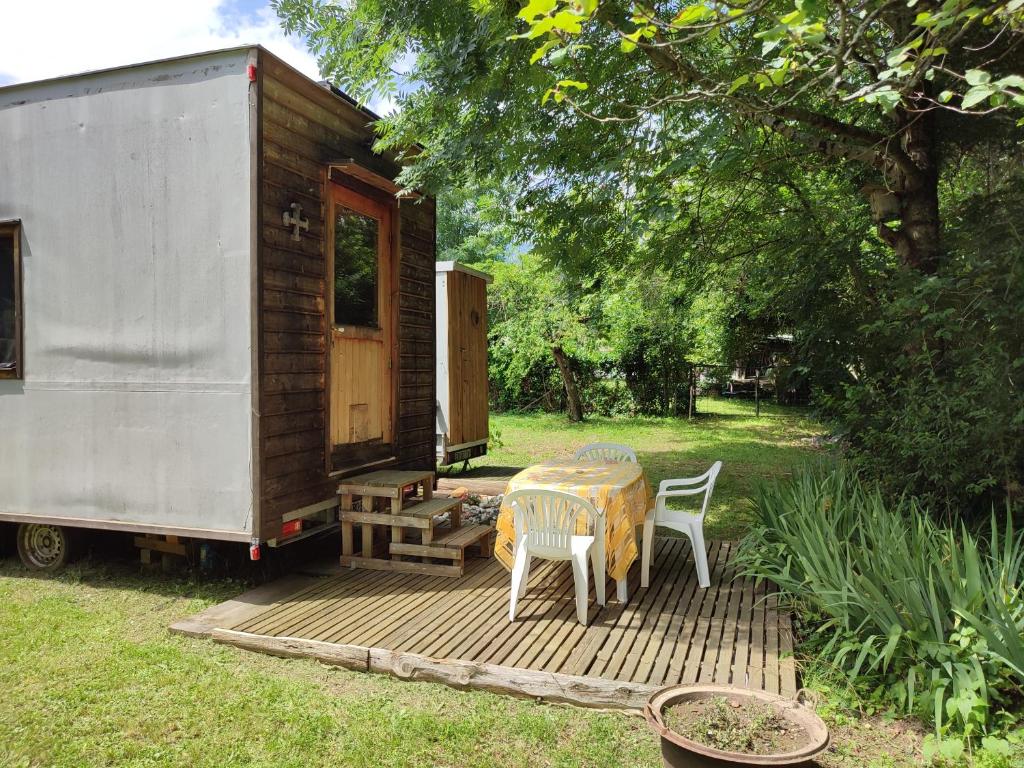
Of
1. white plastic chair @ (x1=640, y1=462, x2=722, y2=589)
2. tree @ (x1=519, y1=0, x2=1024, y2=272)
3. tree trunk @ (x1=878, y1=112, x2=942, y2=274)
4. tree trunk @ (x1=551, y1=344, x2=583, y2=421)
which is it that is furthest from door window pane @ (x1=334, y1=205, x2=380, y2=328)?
tree trunk @ (x1=551, y1=344, x2=583, y2=421)

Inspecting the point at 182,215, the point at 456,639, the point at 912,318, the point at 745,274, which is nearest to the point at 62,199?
the point at 182,215

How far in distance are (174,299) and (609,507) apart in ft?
9.96

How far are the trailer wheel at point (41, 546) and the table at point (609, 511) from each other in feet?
10.5

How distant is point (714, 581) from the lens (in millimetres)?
4574

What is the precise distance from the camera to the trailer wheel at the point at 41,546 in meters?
4.88

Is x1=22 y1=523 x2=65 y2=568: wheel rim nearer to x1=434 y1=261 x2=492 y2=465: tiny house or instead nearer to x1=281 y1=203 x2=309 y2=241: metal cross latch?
x1=281 y1=203 x2=309 y2=241: metal cross latch

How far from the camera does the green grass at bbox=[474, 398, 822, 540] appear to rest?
7848mm

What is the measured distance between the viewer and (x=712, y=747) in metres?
2.25

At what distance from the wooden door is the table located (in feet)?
5.00

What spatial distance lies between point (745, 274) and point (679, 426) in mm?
5531

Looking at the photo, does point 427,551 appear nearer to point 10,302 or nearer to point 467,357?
point 10,302

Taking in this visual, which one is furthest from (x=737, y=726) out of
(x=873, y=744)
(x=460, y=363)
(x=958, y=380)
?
(x=460, y=363)

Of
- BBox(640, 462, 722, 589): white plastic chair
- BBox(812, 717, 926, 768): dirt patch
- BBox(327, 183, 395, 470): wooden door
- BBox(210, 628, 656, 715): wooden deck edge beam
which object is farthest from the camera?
BBox(327, 183, 395, 470): wooden door

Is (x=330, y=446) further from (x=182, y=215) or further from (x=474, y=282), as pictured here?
(x=474, y=282)
